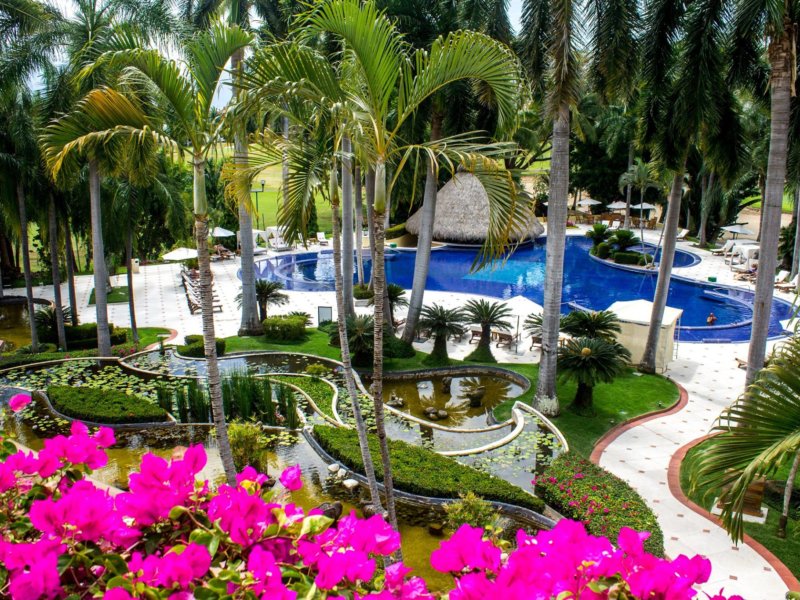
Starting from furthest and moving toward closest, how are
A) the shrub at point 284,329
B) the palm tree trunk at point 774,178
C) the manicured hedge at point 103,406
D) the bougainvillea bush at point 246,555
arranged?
the shrub at point 284,329, the manicured hedge at point 103,406, the palm tree trunk at point 774,178, the bougainvillea bush at point 246,555

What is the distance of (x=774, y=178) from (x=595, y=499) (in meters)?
6.62

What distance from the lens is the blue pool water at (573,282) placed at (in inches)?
1008

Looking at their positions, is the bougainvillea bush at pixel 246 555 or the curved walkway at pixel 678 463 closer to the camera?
the bougainvillea bush at pixel 246 555

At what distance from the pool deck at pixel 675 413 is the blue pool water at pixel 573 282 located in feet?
5.11

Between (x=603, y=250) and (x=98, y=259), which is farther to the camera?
(x=603, y=250)

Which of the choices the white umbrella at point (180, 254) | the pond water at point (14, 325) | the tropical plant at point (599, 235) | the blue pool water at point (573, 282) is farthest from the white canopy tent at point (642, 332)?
the tropical plant at point (599, 235)

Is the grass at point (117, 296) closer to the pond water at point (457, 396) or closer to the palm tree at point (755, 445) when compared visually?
the pond water at point (457, 396)

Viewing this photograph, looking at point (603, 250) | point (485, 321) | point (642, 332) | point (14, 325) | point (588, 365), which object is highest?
point (603, 250)

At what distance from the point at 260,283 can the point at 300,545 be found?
18.8m

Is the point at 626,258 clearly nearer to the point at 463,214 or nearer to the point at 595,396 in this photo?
the point at 463,214

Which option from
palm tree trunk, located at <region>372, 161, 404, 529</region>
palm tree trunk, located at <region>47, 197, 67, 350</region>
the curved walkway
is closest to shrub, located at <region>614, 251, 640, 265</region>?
the curved walkway

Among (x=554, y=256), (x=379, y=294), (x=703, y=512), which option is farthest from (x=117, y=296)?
(x=703, y=512)

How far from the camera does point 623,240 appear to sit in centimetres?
3625

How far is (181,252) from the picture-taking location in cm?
2988
